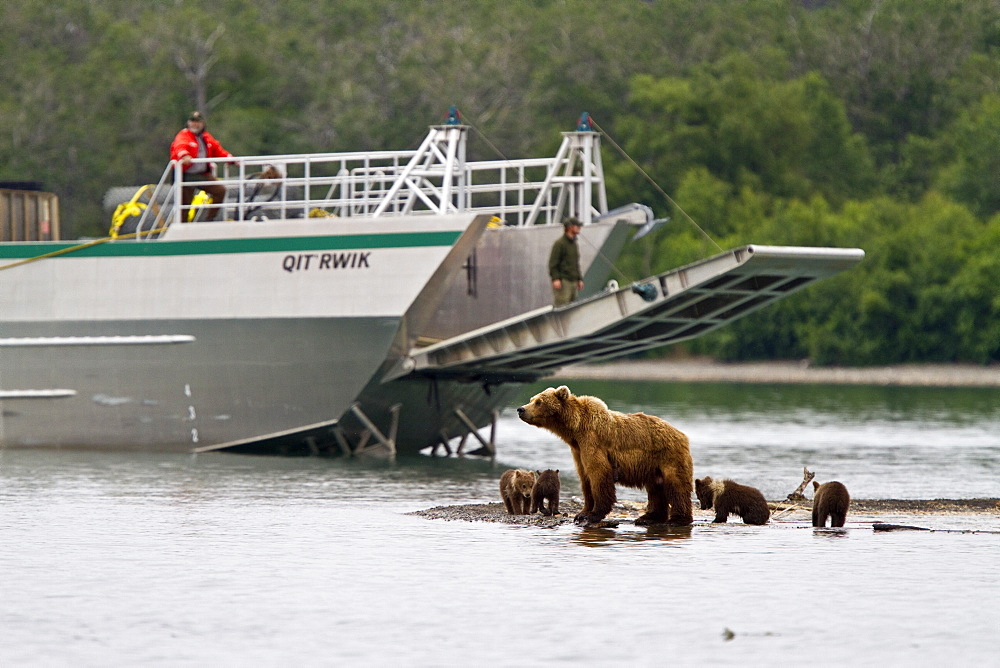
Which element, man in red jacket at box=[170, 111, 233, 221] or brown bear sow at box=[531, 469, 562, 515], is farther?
man in red jacket at box=[170, 111, 233, 221]

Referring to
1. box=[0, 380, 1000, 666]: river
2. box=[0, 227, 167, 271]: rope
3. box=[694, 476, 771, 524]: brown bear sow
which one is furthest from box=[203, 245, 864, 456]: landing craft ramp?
box=[694, 476, 771, 524]: brown bear sow

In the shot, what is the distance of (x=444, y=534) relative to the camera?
17.2m

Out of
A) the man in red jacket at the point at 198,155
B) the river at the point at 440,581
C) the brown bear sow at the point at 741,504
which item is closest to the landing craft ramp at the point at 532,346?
the river at the point at 440,581

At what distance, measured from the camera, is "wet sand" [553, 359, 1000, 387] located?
5928cm

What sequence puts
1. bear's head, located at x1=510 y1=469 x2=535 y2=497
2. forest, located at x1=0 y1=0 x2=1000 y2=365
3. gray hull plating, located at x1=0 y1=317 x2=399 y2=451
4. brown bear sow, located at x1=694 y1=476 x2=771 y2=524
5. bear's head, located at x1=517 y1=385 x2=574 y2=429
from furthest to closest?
forest, located at x1=0 y1=0 x2=1000 y2=365
gray hull plating, located at x1=0 y1=317 x2=399 y2=451
bear's head, located at x1=510 y1=469 x2=535 y2=497
brown bear sow, located at x1=694 y1=476 x2=771 y2=524
bear's head, located at x1=517 y1=385 x2=574 y2=429

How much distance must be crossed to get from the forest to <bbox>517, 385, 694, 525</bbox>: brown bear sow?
45.8 meters

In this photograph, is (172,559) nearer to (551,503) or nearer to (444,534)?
(444,534)

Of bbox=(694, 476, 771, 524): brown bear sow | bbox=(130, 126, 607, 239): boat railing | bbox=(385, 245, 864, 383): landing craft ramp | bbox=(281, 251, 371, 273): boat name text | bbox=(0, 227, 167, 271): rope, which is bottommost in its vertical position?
bbox=(694, 476, 771, 524): brown bear sow

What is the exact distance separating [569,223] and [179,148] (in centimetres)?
611

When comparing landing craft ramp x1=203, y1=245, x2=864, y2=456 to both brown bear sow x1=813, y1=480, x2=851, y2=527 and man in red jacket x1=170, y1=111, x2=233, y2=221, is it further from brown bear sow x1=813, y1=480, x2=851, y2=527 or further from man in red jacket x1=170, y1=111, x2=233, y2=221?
brown bear sow x1=813, y1=480, x2=851, y2=527

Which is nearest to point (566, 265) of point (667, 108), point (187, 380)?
point (187, 380)

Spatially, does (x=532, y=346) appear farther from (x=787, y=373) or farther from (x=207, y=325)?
(x=787, y=373)

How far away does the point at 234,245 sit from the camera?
25766 mm

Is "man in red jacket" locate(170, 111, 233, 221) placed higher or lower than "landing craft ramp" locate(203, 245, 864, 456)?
higher
